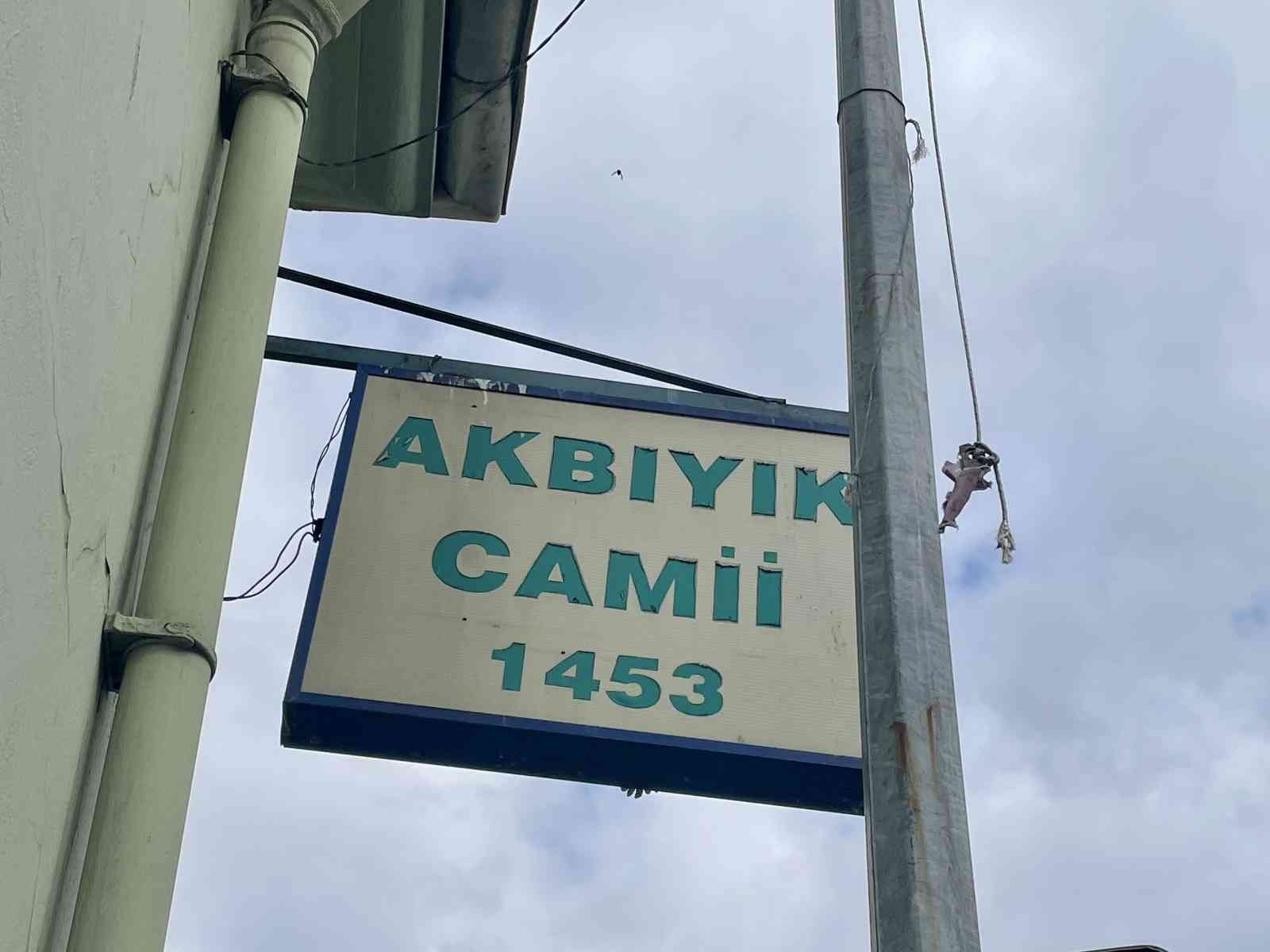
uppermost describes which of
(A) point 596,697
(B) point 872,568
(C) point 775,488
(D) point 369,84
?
(D) point 369,84

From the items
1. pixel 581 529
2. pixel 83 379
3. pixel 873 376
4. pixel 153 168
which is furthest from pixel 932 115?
pixel 83 379

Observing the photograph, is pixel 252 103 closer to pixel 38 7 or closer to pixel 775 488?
pixel 38 7

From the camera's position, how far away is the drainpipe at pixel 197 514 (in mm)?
2930

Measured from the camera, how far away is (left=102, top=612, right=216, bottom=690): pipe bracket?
10.4 ft

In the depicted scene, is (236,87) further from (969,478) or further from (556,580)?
(969,478)

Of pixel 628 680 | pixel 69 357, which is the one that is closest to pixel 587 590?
pixel 628 680

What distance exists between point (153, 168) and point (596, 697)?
198 cm

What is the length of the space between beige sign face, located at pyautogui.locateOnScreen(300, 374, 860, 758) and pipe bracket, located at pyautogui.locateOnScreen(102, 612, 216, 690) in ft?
4.66

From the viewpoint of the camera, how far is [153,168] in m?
3.45

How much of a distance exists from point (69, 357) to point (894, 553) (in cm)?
151

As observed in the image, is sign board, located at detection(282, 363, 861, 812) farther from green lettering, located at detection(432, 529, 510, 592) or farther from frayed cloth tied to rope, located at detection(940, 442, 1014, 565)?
frayed cloth tied to rope, located at detection(940, 442, 1014, 565)

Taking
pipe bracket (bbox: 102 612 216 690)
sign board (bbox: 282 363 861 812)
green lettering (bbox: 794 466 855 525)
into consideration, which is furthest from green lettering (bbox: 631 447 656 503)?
pipe bracket (bbox: 102 612 216 690)

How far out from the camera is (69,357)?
2.87 m

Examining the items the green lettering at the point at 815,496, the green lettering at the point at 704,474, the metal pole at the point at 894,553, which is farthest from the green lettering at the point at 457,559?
the metal pole at the point at 894,553
